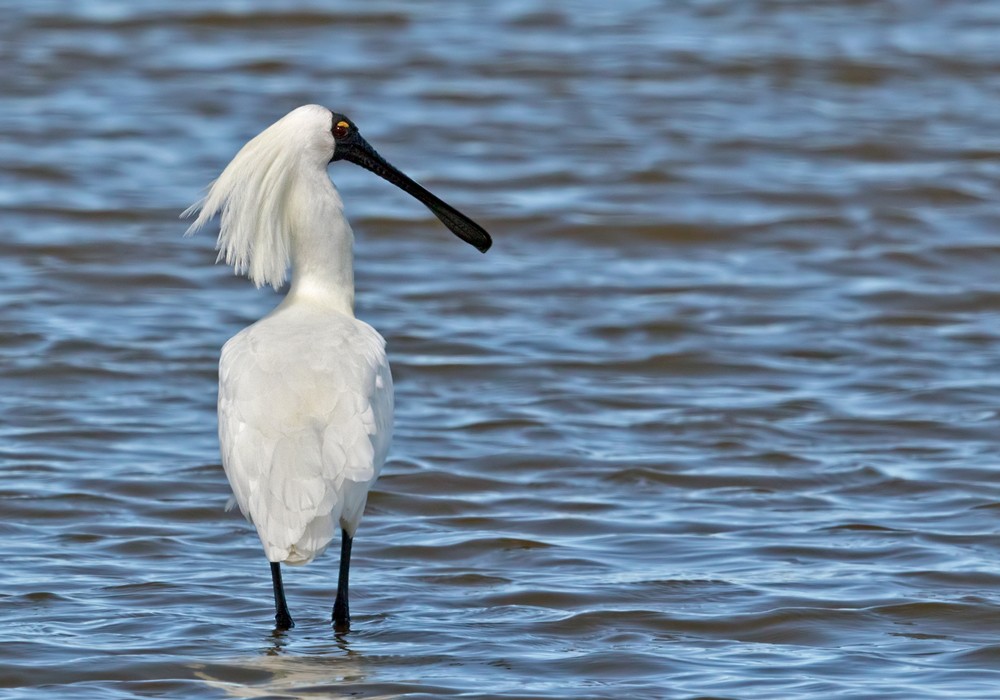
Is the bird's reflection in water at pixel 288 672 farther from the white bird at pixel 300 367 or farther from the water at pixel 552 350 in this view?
the white bird at pixel 300 367

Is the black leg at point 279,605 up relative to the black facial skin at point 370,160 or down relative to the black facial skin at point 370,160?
down

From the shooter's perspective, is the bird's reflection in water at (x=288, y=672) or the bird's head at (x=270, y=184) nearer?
the bird's reflection in water at (x=288, y=672)

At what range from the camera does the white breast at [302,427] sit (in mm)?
6191

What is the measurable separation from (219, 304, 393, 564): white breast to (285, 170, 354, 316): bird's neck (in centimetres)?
30

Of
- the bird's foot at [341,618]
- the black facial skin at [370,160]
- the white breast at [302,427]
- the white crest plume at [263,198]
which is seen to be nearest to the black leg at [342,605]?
the bird's foot at [341,618]

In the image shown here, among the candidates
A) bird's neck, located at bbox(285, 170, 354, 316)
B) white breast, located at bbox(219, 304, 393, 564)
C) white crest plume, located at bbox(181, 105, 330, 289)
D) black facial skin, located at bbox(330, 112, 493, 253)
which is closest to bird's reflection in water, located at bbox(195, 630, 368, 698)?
white breast, located at bbox(219, 304, 393, 564)

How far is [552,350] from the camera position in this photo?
10.6 metres

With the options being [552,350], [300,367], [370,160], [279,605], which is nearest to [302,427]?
[300,367]

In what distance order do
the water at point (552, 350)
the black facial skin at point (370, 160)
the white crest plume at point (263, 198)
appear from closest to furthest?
1. the water at point (552, 350)
2. the white crest plume at point (263, 198)
3. the black facial skin at point (370, 160)

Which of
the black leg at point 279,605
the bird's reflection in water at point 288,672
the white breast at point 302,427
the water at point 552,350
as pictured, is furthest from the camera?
the water at point 552,350

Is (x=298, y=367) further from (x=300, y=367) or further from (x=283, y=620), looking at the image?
(x=283, y=620)

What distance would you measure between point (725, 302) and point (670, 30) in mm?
7849

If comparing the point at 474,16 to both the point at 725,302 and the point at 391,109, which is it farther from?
the point at 725,302

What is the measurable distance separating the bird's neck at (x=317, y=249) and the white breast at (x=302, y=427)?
0.99 ft
